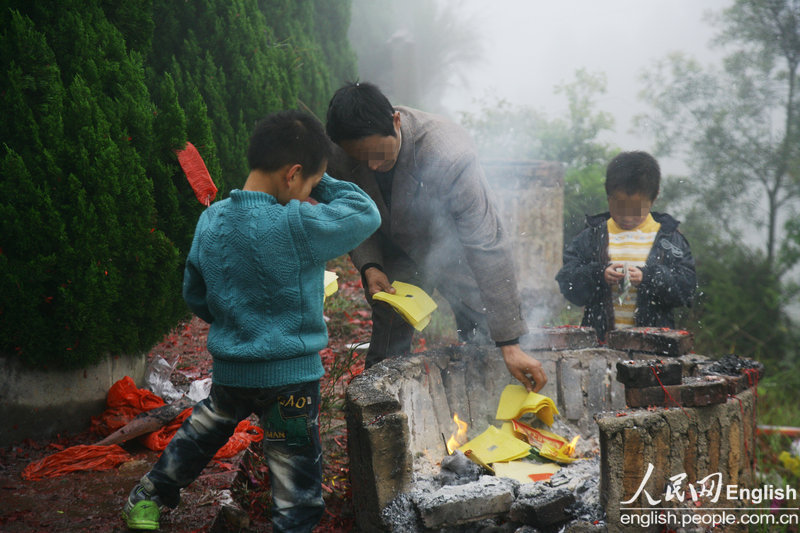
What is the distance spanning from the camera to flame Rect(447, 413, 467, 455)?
303 cm

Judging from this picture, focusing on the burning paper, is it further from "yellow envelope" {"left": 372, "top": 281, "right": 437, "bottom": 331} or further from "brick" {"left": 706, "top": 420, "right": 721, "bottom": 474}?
"yellow envelope" {"left": 372, "top": 281, "right": 437, "bottom": 331}

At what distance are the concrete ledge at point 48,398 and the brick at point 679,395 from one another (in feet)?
9.43

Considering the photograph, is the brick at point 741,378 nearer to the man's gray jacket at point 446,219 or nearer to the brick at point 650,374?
the brick at point 650,374

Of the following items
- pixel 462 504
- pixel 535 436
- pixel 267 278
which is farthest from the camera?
pixel 535 436

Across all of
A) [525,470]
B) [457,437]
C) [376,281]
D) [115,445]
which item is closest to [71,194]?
[115,445]

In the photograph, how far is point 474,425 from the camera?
3.32 m

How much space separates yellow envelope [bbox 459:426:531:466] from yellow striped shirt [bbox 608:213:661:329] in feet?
3.82

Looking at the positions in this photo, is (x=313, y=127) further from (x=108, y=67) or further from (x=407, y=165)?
(x=108, y=67)

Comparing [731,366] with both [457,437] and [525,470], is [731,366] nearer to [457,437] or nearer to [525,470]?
[525,470]

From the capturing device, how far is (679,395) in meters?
2.52

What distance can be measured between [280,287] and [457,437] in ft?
4.74

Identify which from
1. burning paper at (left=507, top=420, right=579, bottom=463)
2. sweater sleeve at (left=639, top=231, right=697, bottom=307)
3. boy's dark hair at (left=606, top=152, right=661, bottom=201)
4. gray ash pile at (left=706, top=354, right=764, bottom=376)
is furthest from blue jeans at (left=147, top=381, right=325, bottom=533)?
boy's dark hair at (left=606, top=152, right=661, bottom=201)

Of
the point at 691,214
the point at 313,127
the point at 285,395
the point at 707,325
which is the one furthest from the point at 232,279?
the point at 691,214

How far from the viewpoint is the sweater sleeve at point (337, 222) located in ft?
7.02
